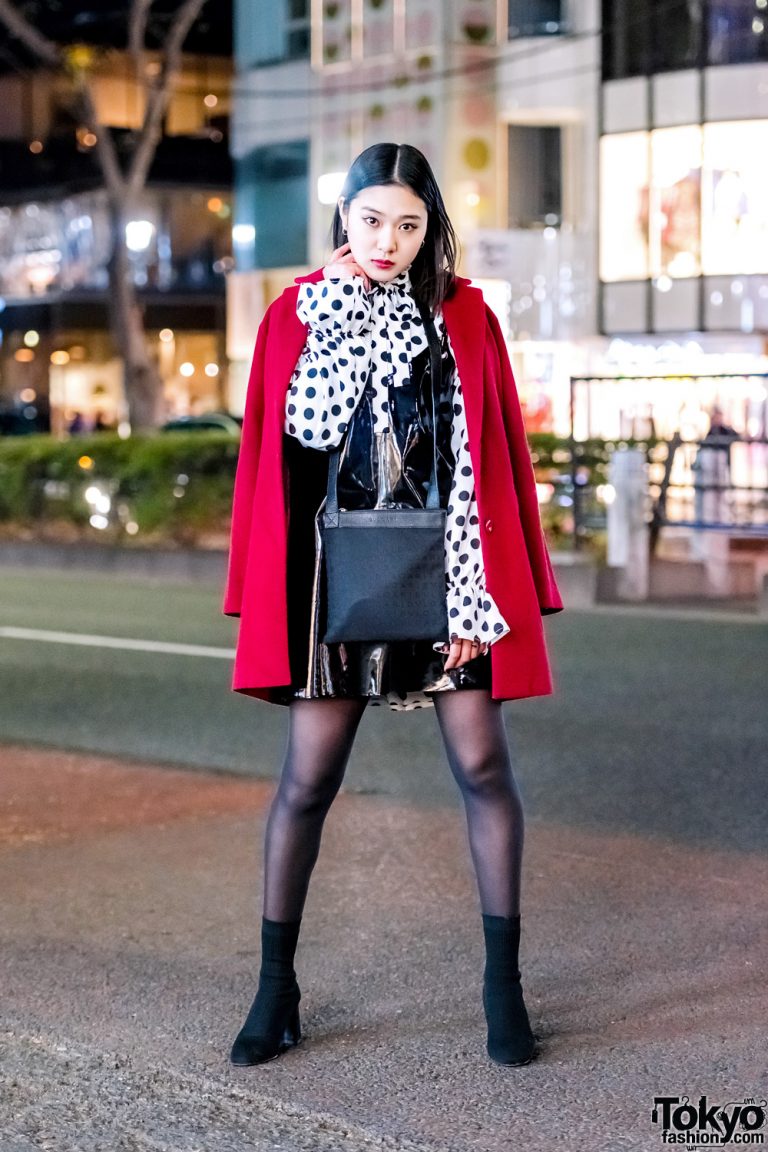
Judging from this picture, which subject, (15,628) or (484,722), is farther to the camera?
(15,628)

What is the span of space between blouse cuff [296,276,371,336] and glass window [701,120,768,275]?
Answer: 91.2ft

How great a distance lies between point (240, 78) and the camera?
125 feet

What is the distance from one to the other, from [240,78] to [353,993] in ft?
118

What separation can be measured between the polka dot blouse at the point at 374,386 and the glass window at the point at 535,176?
30115mm

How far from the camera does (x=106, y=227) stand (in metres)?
52.1

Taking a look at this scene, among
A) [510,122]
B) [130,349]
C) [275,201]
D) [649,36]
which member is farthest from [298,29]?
[130,349]

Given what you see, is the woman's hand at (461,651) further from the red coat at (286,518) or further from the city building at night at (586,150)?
the city building at night at (586,150)

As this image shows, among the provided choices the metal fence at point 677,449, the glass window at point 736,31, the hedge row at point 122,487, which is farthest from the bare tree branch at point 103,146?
the metal fence at point 677,449

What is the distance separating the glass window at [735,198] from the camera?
30.5m

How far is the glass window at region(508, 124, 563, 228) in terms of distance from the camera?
109ft

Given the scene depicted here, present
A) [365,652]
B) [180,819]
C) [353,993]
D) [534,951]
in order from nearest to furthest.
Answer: [365,652] < [353,993] < [534,951] < [180,819]

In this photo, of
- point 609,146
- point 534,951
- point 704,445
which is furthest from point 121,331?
point 534,951

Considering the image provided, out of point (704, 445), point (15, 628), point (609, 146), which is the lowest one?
point (15, 628)

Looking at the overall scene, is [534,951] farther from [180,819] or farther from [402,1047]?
[180,819]
